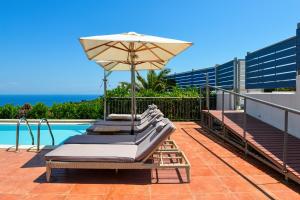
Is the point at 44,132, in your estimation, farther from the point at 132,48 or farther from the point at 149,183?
the point at 149,183

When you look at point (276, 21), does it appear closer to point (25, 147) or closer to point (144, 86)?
point (144, 86)

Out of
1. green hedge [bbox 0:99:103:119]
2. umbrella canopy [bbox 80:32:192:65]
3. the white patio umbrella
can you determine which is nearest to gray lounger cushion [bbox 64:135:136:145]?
the white patio umbrella

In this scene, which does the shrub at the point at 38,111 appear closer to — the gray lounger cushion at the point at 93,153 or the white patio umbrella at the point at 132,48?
the white patio umbrella at the point at 132,48

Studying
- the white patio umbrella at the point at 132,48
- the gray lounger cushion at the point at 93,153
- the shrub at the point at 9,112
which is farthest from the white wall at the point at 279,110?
the shrub at the point at 9,112

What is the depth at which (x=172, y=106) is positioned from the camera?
566 inches

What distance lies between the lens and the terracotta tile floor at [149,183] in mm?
4594

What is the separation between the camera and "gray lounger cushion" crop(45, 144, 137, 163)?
5.16 m

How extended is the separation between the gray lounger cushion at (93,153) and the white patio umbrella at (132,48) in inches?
77.8

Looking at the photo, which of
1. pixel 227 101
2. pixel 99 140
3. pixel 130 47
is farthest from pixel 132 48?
pixel 227 101

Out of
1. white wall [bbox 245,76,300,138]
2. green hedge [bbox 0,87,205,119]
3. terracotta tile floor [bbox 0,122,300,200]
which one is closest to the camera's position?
terracotta tile floor [bbox 0,122,300,200]

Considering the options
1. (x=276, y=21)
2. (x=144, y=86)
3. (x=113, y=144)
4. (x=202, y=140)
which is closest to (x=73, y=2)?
(x=144, y=86)

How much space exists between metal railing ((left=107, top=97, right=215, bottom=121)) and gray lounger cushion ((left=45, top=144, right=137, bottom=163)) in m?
8.37

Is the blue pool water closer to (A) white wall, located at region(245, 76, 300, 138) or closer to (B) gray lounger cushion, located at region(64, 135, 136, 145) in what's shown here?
(B) gray lounger cushion, located at region(64, 135, 136, 145)

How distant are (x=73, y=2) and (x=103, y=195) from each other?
665 inches
